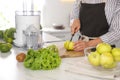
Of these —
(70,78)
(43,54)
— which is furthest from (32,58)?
(70,78)

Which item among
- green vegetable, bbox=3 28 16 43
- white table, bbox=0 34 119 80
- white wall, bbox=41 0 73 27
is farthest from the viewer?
white wall, bbox=41 0 73 27

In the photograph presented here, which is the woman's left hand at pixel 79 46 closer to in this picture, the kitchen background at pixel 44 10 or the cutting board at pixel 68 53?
the cutting board at pixel 68 53

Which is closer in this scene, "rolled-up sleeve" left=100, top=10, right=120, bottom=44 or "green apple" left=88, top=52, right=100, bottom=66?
"green apple" left=88, top=52, right=100, bottom=66

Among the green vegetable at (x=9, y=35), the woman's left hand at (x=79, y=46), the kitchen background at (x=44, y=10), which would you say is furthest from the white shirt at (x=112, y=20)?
the kitchen background at (x=44, y=10)

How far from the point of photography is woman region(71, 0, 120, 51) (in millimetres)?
1736

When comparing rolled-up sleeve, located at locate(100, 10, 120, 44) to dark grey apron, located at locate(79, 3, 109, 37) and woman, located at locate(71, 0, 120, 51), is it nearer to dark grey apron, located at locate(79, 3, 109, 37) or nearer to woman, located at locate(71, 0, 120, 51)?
woman, located at locate(71, 0, 120, 51)

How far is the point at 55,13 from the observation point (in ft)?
12.6

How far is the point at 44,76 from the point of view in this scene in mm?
1197

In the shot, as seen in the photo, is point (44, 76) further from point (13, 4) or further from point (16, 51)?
point (13, 4)

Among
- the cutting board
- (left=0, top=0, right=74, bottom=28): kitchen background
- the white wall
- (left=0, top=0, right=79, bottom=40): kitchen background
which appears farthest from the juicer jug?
the white wall

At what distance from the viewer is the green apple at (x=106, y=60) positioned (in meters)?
1.23

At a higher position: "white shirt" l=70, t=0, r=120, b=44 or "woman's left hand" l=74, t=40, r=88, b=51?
"white shirt" l=70, t=0, r=120, b=44

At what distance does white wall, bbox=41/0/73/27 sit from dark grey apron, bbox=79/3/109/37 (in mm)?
1643

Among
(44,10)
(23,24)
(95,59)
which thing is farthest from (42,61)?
(44,10)
